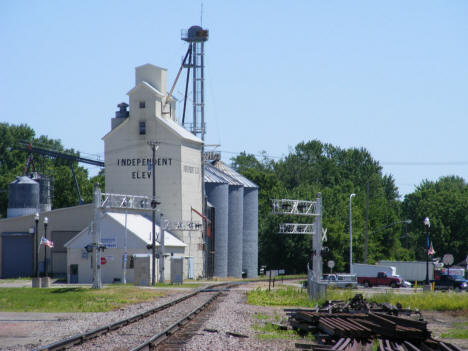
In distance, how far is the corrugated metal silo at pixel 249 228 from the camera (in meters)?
98.3

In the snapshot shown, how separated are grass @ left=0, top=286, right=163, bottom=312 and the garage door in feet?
101

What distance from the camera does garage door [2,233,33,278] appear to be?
3108 inches

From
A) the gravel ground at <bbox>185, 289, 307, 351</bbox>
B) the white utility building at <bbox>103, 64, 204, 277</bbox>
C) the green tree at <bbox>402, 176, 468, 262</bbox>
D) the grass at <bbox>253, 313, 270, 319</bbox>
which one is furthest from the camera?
the green tree at <bbox>402, 176, 468, 262</bbox>

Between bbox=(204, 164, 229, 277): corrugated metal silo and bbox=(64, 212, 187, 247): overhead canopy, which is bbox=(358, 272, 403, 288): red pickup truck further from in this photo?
bbox=(204, 164, 229, 277): corrugated metal silo

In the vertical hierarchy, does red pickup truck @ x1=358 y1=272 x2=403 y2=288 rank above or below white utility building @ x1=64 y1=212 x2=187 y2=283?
below

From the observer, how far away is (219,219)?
90812 mm

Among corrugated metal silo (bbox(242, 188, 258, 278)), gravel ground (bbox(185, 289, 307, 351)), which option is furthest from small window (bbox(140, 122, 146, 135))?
gravel ground (bbox(185, 289, 307, 351))

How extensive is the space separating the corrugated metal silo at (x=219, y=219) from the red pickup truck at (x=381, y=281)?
22.0m

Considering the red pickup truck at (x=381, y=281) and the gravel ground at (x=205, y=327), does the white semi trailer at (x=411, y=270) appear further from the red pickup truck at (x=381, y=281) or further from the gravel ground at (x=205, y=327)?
the gravel ground at (x=205, y=327)

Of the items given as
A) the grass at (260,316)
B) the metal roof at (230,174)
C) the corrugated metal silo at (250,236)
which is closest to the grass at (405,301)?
the grass at (260,316)

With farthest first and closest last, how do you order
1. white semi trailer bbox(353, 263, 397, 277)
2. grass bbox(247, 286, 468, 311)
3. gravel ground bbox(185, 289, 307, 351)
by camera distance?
white semi trailer bbox(353, 263, 397, 277) < grass bbox(247, 286, 468, 311) < gravel ground bbox(185, 289, 307, 351)

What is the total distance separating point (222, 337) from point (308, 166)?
13441 centimetres

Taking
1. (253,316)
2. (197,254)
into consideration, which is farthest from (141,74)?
(253,316)

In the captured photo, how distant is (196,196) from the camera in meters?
85.1
